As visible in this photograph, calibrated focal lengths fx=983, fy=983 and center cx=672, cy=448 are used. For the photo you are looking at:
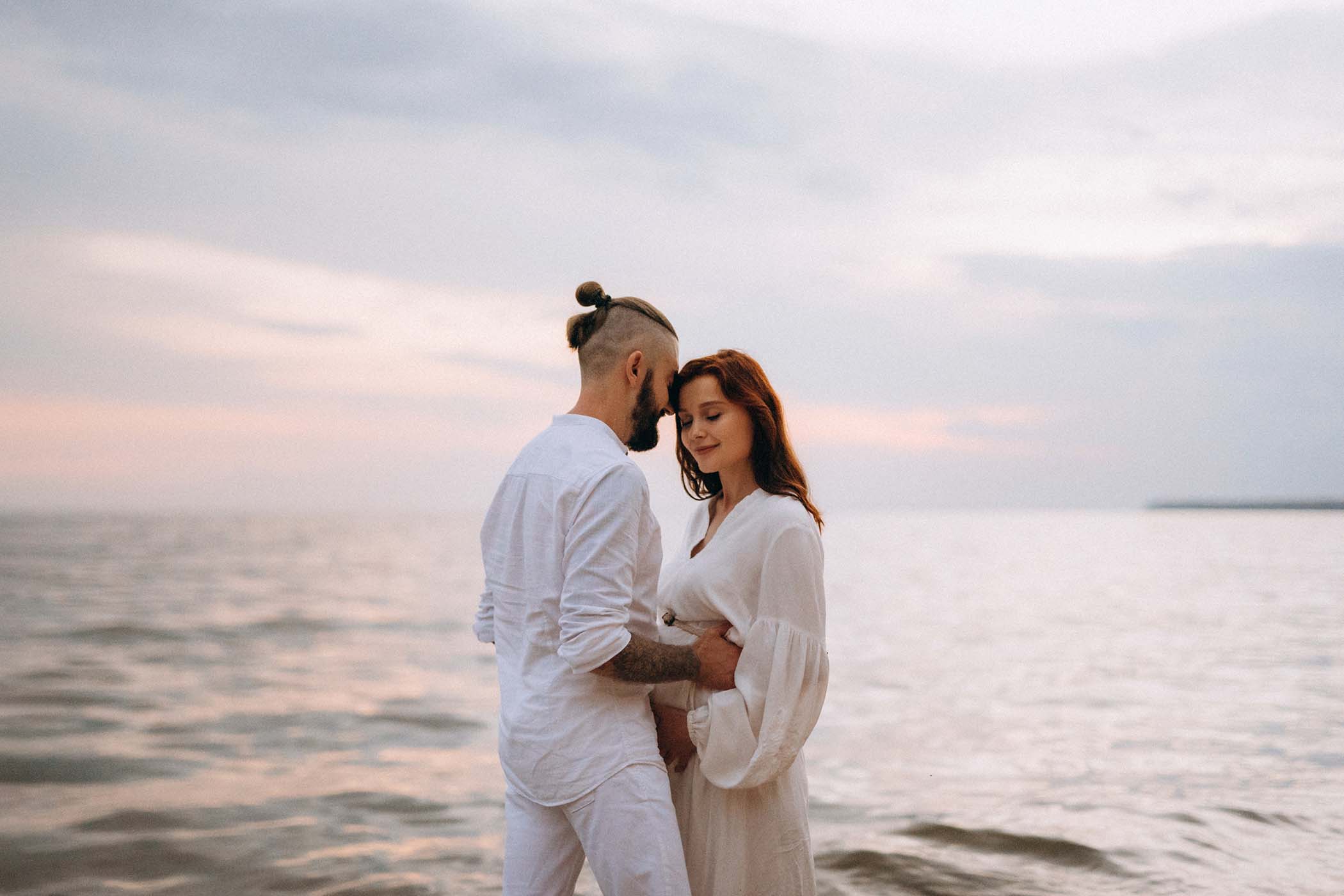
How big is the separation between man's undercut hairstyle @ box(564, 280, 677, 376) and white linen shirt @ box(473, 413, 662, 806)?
175 mm

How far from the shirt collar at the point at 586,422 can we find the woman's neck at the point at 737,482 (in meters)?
0.56

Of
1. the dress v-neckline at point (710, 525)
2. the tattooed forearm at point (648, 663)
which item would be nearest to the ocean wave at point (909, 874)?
the dress v-neckline at point (710, 525)

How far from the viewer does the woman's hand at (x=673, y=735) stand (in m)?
2.83

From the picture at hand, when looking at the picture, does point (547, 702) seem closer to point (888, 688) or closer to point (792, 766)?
point (792, 766)

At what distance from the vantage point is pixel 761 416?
2.95m

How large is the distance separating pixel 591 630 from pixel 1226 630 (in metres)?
Answer: 18.9

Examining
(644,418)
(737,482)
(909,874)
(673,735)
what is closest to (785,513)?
(737,482)

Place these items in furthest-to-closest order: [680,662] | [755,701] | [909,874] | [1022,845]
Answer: [1022,845] → [909,874] → [755,701] → [680,662]

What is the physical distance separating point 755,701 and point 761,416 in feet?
2.72

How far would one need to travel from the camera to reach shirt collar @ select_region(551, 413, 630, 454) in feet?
8.36

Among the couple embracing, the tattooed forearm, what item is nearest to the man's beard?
the couple embracing

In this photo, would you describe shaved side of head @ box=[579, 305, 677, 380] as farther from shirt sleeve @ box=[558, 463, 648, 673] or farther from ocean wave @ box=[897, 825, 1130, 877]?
ocean wave @ box=[897, 825, 1130, 877]

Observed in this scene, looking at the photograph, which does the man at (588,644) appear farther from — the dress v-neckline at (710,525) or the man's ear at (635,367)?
the dress v-neckline at (710,525)

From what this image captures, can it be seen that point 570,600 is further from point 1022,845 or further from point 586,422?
point 1022,845
